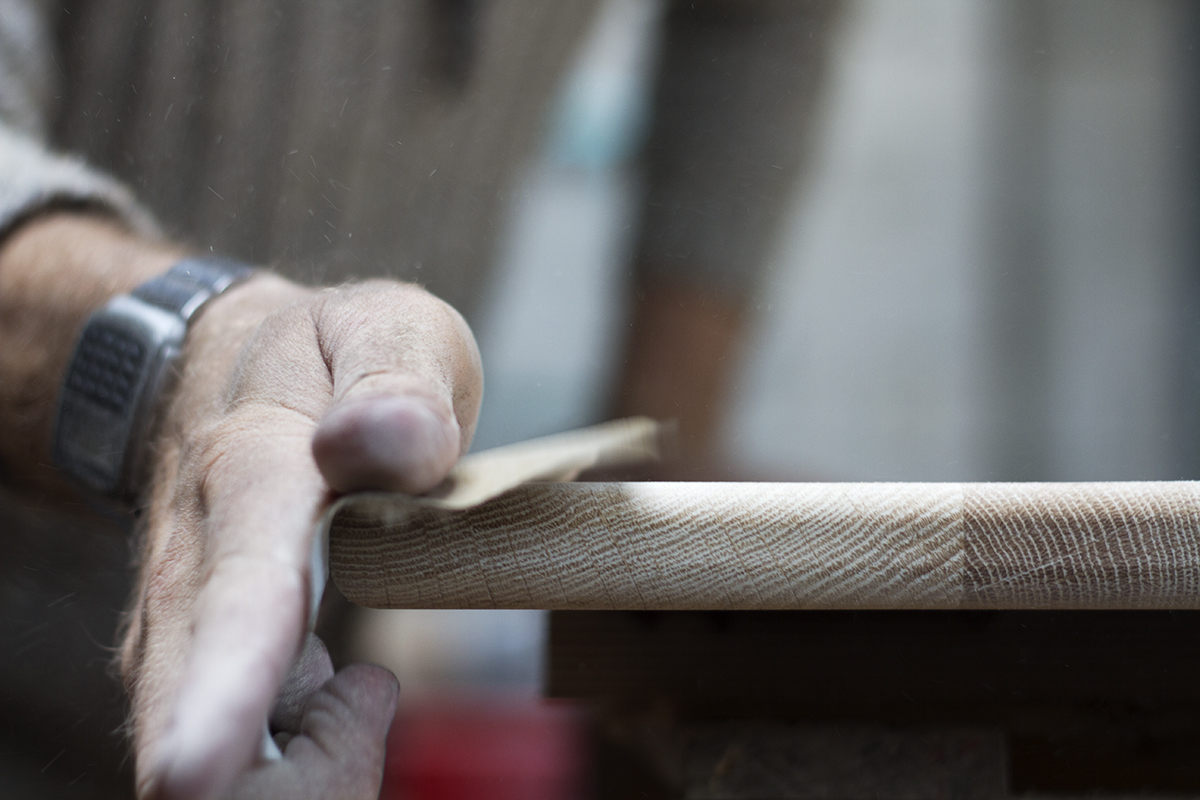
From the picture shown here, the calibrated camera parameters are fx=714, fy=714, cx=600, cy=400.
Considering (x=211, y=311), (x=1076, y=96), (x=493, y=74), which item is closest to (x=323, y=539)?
(x=211, y=311)

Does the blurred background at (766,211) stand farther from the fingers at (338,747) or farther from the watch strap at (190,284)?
the fingers at (338,747)

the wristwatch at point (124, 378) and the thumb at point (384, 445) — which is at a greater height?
the thumb at point (384, 445)

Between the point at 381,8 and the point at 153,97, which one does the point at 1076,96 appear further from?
the point at 153,97

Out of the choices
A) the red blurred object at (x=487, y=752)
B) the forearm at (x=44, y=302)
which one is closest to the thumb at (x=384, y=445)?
the red blurred object at (x=487, y=752)

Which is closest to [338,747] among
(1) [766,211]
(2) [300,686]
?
(2) [300,686]

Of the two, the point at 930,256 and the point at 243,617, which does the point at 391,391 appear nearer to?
the point at 243,617

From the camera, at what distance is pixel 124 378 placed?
1.00 feet

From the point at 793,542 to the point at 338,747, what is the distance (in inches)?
4.8

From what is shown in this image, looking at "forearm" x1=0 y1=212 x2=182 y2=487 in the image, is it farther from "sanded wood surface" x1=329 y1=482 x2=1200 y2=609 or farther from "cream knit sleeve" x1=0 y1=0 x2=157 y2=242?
"sanded wood surface" x1=329 y1=482 x2=1200 y2=609

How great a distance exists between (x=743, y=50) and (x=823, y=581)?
1.49ft

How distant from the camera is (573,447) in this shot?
0.18m

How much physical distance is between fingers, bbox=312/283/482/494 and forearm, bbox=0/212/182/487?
0.80 ft

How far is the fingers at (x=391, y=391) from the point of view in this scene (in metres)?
0.14

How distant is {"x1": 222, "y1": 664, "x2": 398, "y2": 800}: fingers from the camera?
16 cm
